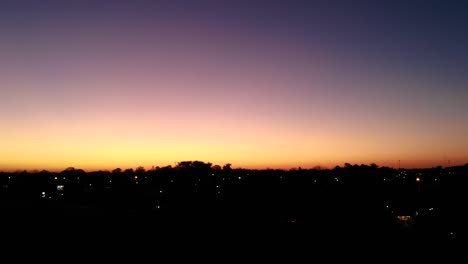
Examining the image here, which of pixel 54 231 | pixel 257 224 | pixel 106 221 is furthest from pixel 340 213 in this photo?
pixel 54 231

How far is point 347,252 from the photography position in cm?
1895

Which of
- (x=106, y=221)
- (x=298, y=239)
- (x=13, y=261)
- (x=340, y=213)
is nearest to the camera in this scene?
(x=13, y=261)

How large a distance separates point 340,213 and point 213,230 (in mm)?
15140

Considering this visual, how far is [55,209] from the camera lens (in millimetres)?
30844

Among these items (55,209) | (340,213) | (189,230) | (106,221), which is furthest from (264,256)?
(55,209)

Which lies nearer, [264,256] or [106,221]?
[264,256]

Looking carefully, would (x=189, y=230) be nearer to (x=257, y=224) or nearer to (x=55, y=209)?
(x=257, y=224)

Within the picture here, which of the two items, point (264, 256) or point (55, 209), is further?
point (55, 209)

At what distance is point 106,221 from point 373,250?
1476cm

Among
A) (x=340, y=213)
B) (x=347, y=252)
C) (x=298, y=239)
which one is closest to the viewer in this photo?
(x=347, y=252)

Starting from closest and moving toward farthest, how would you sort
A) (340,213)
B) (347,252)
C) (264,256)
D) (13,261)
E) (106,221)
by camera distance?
1. (13,261)
2. (264,256)
3. (347,252)
4. (106,221)
5. (340,213)

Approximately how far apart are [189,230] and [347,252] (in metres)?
7.93

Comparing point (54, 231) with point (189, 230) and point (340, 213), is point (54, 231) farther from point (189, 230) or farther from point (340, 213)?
point (340, 213)

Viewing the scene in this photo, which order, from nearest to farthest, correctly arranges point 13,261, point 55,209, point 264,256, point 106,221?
point 13,261 < point 264,256 < point 106,221 < point 55,209
